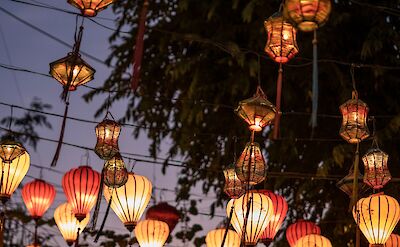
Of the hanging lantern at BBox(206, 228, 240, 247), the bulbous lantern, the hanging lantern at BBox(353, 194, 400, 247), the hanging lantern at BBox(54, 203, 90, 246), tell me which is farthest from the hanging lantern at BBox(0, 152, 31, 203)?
the hanging lantern at BBox(353, 194, 400, 247)

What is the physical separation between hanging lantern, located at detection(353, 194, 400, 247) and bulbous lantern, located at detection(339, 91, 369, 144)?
54 centimetres

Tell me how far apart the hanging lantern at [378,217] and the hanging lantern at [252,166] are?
841mm

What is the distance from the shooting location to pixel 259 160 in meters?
6.40

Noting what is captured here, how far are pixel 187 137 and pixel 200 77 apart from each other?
71cm

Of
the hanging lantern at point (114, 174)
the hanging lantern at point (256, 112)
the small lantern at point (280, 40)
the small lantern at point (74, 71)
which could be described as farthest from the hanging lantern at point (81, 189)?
the small lantern at point (280, 40)

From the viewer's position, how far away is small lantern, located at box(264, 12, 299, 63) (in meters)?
5.70

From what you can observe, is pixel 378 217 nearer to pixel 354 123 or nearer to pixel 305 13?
pixel 354 123

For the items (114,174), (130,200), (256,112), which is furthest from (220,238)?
(256,112)

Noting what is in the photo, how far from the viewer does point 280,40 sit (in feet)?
18.7

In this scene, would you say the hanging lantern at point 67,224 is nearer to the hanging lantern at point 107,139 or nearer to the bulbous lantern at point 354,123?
the hanging lantern at point 107,139

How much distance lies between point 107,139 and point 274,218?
1642mm

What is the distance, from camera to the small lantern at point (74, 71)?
19.7 ft

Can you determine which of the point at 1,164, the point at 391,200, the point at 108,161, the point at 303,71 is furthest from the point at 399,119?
the point at 1,164

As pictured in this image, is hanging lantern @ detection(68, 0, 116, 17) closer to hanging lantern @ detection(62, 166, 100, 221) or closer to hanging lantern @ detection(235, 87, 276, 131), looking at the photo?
hanging lantern @ detection(235, 87, 276, 131)
